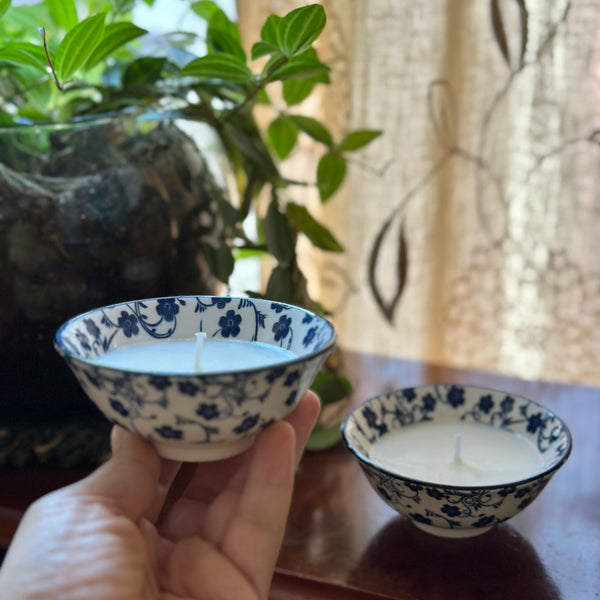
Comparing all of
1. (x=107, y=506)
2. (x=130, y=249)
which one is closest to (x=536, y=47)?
(x=130, y=249)

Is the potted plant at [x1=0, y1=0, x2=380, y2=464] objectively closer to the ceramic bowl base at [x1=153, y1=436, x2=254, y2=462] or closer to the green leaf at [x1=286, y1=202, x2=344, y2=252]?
the green leaf at [x1=286, y1=202, x2=344, y2=252]

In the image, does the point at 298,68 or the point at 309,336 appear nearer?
the point at 309,336

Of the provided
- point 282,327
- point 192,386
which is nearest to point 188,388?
point 192,386

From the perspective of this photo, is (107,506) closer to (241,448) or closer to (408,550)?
(241,448)

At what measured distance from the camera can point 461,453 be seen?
0.50 meters

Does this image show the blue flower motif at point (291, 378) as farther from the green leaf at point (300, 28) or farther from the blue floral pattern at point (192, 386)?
the green leaf at point (300, 28)

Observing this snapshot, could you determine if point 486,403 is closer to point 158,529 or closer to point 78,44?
point 158,529

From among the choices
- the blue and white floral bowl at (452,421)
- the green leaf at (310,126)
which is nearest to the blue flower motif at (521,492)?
the blue and white floral bowl at (452,421)

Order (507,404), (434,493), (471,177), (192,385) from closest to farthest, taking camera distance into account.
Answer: (192,385) → (434,493) → (507,404) → (471,177)

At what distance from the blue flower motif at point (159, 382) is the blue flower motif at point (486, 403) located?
1.02 ft

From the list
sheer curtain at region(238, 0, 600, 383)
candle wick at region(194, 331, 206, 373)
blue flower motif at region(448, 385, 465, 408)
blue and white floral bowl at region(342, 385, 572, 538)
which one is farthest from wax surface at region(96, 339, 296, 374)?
sheer curtain at region(238, 0, 600, 383)

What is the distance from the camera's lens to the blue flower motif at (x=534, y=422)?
0.51 m

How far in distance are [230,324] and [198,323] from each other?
0.06 ft

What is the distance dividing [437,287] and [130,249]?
1.41ft
